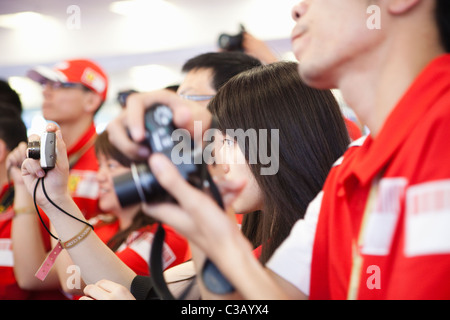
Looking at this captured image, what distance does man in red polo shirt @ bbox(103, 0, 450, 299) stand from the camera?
525 mm

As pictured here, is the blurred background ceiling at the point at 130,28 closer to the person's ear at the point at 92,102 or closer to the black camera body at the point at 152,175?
the person's ear at the point at 92,102

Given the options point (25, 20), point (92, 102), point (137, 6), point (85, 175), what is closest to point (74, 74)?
point (92, 102)

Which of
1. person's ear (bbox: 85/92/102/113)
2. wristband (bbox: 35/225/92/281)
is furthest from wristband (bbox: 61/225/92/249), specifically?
person's ear (bbox: 85/92/102/113)

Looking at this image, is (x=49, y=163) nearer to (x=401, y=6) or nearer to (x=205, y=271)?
(x=205, y=271)

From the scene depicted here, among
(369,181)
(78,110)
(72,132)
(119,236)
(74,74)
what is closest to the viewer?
(369,181)

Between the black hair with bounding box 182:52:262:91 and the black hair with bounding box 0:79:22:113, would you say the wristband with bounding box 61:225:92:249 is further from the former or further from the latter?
the black hair with bounding box 0:79:22:113

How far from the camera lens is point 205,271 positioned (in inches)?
23.1

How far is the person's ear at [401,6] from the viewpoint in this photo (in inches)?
26.1

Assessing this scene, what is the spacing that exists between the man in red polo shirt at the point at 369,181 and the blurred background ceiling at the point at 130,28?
113 inches

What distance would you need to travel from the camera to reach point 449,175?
53 cm

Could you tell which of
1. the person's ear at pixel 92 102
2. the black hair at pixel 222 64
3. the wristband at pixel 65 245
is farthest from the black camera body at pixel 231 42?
the wristband at pixel 65 245

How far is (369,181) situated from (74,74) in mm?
1749
